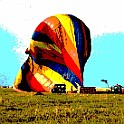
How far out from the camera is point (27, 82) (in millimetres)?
80375

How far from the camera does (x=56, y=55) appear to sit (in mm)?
78688

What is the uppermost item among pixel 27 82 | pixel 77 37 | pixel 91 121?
pixel 77 37

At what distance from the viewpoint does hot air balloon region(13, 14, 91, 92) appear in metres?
75.6

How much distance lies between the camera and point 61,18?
78.7m

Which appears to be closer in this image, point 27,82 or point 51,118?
point 51,118

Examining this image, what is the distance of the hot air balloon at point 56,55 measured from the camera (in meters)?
75.6

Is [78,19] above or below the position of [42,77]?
above

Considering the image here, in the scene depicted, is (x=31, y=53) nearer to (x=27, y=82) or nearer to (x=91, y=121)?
(x=27, y=82)

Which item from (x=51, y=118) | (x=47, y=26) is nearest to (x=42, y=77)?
(x=47, y=26)

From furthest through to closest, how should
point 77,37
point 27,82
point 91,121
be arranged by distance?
point 27,82 < point 77,37 < point 91,121

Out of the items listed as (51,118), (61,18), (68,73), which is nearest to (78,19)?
(61,18)

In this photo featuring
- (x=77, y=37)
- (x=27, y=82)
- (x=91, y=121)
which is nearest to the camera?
(x=91, y=121)

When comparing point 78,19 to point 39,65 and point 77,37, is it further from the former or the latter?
point 39,65

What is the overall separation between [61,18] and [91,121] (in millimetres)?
54915
